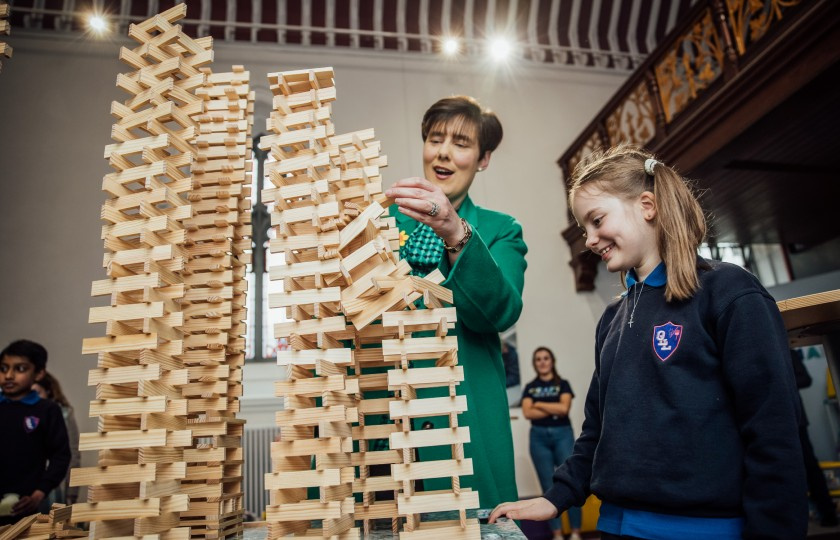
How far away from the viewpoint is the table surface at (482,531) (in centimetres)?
100

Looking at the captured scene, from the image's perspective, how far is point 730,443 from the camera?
110 centimetres

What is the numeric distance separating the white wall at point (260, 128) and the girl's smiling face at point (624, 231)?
682 cm

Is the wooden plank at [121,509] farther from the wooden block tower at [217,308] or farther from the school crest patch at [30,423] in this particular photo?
the school crest patch at [30,423]

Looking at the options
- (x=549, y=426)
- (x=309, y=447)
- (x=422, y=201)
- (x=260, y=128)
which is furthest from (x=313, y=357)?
(x=260, y=128)

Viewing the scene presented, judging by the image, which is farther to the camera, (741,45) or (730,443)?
(741,45)

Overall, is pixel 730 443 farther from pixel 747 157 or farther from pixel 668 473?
pixel 747 157

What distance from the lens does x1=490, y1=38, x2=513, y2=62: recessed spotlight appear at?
908 cm

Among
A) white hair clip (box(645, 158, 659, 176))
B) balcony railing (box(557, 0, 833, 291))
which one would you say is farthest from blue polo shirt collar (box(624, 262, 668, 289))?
balcony railing (box(557, 0, 833, 291))

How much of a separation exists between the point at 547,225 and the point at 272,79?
25.9ft

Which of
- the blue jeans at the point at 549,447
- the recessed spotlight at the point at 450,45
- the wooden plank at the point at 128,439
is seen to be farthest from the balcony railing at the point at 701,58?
the wooden plank at the point at 128,439

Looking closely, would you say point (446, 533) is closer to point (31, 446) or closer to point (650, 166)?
point (650, 166)

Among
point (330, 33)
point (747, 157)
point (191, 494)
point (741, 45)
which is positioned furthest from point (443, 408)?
point (330, 33)

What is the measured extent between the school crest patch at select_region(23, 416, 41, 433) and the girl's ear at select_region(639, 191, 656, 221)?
3952 millimetres

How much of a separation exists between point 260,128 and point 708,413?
8.66m
